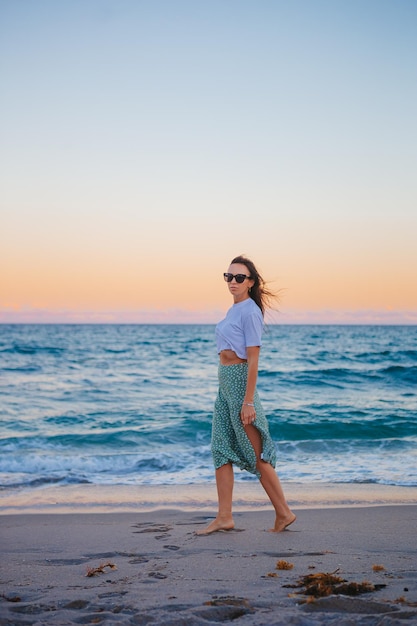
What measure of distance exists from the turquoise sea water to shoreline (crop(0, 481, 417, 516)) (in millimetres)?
397

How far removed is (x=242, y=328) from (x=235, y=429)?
2.46 ft

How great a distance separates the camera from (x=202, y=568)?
3771 mm

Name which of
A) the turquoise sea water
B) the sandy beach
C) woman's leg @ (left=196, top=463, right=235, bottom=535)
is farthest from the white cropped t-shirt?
the turquoise sea water

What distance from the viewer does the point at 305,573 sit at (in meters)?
3.59

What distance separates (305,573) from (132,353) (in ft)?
108

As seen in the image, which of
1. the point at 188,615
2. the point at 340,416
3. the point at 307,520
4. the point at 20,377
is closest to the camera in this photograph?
the point at 188,615

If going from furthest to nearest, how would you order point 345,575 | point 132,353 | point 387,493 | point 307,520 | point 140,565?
point 132,353, point 387,493, point 307,520, point 140,565, point 345,575

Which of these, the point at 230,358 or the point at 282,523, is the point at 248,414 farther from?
the point at 282,523

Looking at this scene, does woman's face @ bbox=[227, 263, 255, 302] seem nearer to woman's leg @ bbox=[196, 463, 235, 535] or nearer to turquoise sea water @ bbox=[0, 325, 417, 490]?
woman's leg @ bbox=[196, 463, 235, 535]

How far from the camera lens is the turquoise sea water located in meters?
8.68

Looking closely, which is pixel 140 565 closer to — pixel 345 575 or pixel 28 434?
pixel 345 575

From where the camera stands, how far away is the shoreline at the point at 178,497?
640cm

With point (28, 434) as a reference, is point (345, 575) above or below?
above

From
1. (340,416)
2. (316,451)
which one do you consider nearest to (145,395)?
(340,416)
